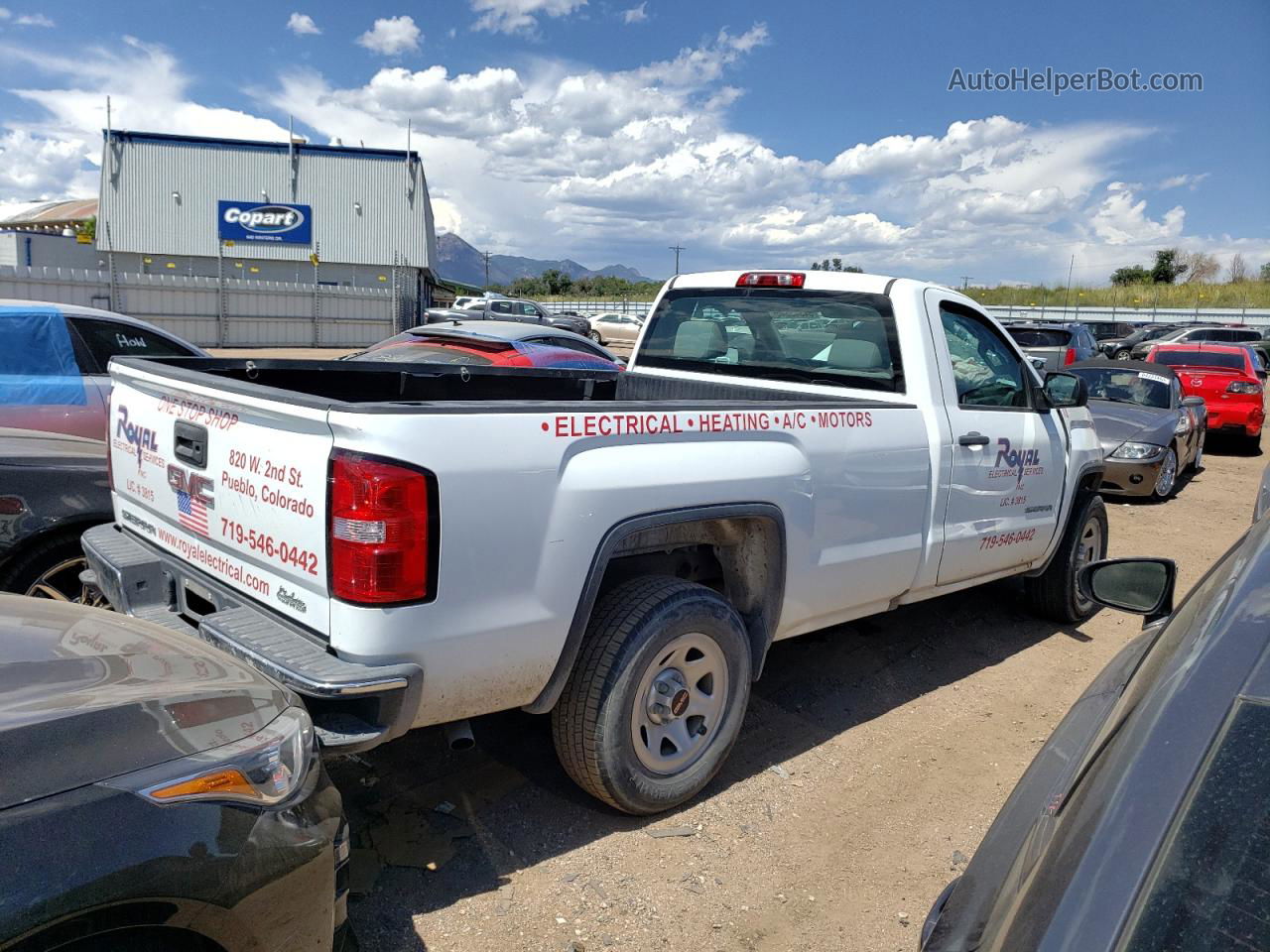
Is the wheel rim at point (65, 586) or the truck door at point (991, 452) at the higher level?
the truck door at point (991, 452)

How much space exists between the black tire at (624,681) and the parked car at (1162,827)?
1.60m

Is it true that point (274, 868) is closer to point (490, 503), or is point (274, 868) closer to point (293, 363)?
point (490, 503)

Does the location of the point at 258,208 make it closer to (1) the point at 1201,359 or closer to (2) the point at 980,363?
(1) the point at 1201,359

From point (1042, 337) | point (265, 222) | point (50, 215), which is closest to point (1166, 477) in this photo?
point (1042, 337)

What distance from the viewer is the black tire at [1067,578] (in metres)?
5.66

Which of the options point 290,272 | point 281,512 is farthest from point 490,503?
point 290,272

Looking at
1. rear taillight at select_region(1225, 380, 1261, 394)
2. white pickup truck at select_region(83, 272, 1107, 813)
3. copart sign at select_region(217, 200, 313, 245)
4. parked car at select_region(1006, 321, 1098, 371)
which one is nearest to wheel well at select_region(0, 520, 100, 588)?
white pickup truck at select_region(83, 272, 1107, 813)

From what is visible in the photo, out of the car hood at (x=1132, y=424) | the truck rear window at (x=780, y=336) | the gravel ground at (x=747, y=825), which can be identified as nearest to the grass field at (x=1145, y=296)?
the car hood at (x=1132, y=424)

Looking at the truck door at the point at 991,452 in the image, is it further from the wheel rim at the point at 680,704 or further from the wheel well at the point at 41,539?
the wheel well at the point at 41,539

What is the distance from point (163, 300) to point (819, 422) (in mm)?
26004

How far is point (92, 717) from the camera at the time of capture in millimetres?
1767

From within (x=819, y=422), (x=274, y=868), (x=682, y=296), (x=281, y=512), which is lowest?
(x=274, y=868)

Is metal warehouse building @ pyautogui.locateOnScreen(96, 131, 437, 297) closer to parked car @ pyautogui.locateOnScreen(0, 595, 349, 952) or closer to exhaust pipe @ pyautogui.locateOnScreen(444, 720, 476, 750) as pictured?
exhaust pipe @ pyautogui.locateOnScreen(444, 720, 476, 750)

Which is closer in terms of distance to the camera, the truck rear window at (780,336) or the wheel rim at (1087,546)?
the truck rear window at (780,336)
